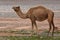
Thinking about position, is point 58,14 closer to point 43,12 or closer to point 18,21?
point 18,21

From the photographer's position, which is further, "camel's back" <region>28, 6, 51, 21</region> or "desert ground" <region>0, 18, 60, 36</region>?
"desert ground" <region>0, 18, 60, 36</region>

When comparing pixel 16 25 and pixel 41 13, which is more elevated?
pixel 41 13

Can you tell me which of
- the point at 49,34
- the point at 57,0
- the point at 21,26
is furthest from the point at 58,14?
the point at 57,0

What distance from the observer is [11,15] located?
17.6m

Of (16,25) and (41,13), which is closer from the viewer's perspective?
(41,13)

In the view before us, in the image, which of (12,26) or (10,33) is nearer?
(10,33)

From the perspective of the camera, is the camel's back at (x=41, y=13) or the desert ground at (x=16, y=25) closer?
the camel's back at (x=41, y=13)

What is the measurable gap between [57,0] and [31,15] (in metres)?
14.3

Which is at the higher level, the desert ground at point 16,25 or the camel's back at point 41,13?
the camel's back at point 41,13

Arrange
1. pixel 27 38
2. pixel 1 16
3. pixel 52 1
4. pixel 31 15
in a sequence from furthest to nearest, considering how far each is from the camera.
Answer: pixel 52 1 < pixel 1 16 < pixel 31 15 < pixel 27 38

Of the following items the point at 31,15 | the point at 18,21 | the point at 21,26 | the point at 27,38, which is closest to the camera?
the point at 27,38

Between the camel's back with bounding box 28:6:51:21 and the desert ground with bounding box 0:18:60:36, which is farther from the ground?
the camel's back with bounding box 28:6:51:21

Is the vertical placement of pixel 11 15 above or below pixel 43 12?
below

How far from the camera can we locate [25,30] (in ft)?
42.1
